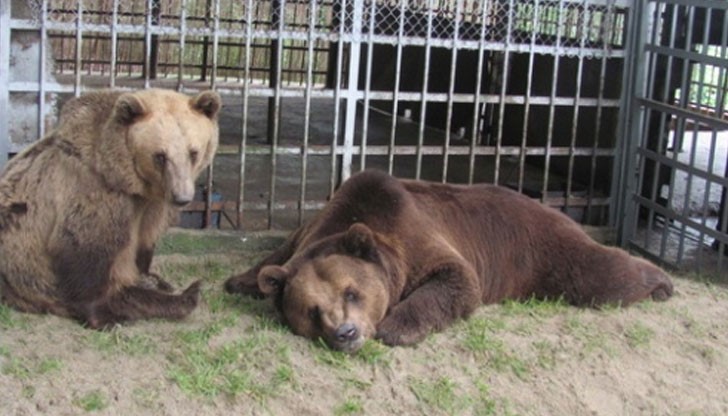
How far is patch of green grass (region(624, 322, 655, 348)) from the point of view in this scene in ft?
22.1

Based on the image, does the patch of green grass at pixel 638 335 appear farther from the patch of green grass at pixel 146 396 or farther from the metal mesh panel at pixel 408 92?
the patch of green grass at pixel 146 396

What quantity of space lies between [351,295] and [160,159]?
1.38m

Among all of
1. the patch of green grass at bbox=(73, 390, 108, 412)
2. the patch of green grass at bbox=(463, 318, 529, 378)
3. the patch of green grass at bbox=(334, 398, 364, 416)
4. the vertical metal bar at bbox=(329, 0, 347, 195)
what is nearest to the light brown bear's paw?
A: the patch of green grass at bbox=(73, 390, 108, 412)

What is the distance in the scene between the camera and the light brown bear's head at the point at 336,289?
19.9 ft

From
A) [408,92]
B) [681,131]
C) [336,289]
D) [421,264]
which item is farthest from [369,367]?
[408,92]

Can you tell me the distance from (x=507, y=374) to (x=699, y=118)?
3.30m

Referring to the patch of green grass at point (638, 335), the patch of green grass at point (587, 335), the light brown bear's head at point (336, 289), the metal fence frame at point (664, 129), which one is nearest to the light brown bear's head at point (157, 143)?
the light brown bear's head at point (336, 289)

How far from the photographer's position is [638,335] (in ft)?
22.4

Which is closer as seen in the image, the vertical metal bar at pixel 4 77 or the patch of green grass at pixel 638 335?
the patch of green grass at pixel 638 335

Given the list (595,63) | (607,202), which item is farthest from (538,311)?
(595,63)

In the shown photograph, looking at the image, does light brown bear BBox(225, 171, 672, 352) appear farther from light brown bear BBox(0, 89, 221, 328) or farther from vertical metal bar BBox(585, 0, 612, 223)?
vertical metal bar BBox(585, 0, 612, 223)

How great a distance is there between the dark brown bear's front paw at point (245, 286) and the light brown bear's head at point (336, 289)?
1.79 ft

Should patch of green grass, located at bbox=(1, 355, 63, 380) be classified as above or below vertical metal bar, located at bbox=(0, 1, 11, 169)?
below

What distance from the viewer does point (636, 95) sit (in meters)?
9.09
